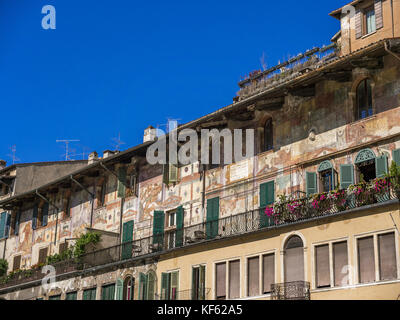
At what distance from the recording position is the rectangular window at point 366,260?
68.4 ft

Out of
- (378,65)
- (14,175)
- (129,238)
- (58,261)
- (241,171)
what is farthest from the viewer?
(14,175)

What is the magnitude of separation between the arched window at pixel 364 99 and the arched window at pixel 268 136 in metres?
4.06

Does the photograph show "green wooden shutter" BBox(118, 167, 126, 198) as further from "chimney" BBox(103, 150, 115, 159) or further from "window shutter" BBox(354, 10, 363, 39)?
"window shutter" BBox(354, 10, 363, 39)

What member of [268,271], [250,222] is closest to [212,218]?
[250,222]

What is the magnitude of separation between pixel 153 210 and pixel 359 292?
13005mm

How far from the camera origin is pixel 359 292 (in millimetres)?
20797

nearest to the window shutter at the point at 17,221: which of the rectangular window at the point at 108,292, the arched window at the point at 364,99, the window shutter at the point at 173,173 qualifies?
the rectangular window at the point at 108,292

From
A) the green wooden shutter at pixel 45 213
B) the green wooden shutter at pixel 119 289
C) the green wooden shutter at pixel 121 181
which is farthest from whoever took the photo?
the green wooden shutter at pixel 45 213

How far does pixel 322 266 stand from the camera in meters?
22.3

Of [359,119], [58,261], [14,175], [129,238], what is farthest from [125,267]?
[14,175]

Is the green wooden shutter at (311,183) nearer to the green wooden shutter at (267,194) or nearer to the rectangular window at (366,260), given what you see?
the green wooden shutter at (267,194)

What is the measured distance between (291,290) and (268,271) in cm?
141

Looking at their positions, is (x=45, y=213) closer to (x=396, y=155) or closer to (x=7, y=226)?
(x=7, y=226)

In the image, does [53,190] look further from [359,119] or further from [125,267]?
[359,119]
